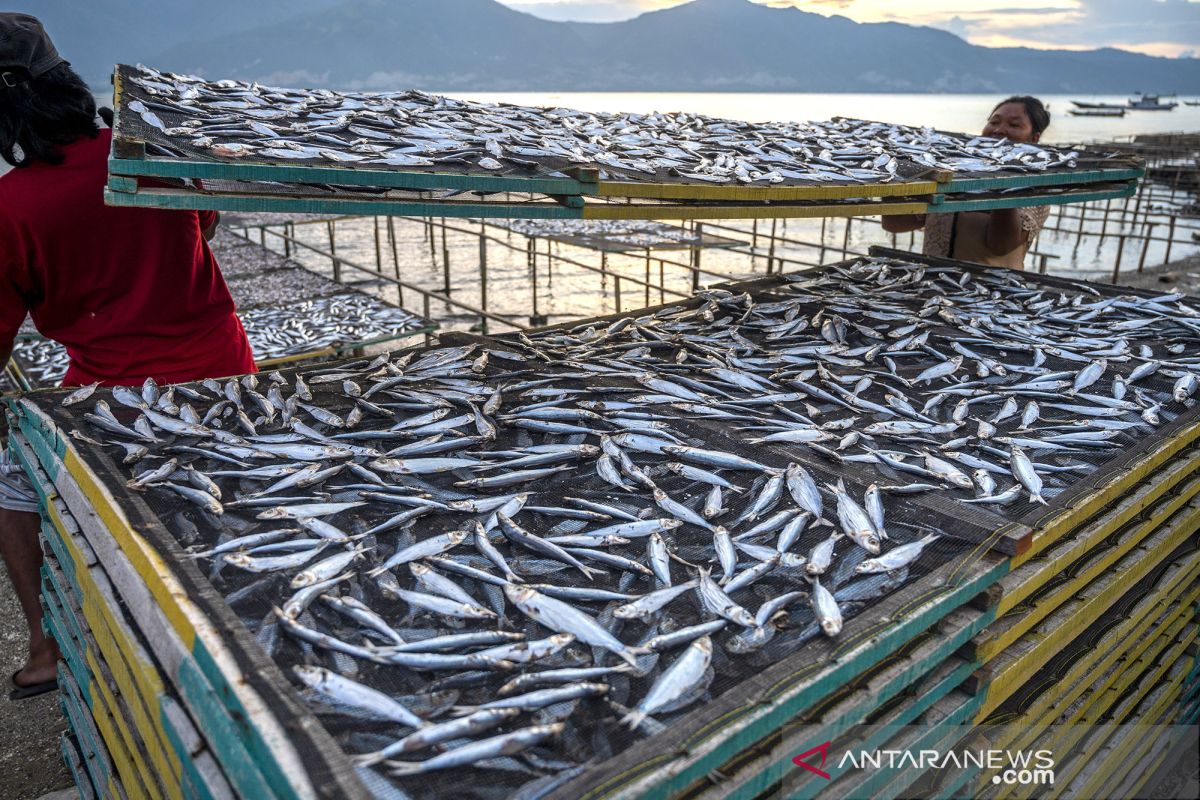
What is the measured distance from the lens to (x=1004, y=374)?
394 cm

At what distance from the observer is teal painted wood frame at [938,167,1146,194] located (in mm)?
5254

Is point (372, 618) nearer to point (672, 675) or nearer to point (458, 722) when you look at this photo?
point (458, 722)

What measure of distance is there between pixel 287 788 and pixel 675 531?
1432 millimetres

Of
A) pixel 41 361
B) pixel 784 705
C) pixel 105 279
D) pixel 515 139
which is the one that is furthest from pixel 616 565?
pixel 41 361

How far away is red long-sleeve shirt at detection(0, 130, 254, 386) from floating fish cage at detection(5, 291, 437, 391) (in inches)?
153

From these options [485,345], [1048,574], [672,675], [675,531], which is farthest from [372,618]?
[485,345]

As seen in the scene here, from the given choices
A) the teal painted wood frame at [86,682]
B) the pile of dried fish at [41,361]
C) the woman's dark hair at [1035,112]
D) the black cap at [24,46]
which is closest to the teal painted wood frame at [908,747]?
the teal painted wood frame at [86,682]

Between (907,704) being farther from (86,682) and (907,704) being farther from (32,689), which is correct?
(32,689)

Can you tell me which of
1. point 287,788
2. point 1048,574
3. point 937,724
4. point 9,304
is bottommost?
point 937,724

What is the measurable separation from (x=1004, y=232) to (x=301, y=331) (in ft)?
26.2

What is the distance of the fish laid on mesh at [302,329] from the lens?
8.30 metres

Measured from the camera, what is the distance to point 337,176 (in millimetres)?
3166

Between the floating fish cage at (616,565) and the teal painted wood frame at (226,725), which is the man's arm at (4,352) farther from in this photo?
the teal painted wood frame at (226,725)

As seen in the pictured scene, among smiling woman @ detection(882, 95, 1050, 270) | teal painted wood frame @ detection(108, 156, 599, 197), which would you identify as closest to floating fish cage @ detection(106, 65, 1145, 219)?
teal painted wood frame @ detection(108, 156, 599, 197)
